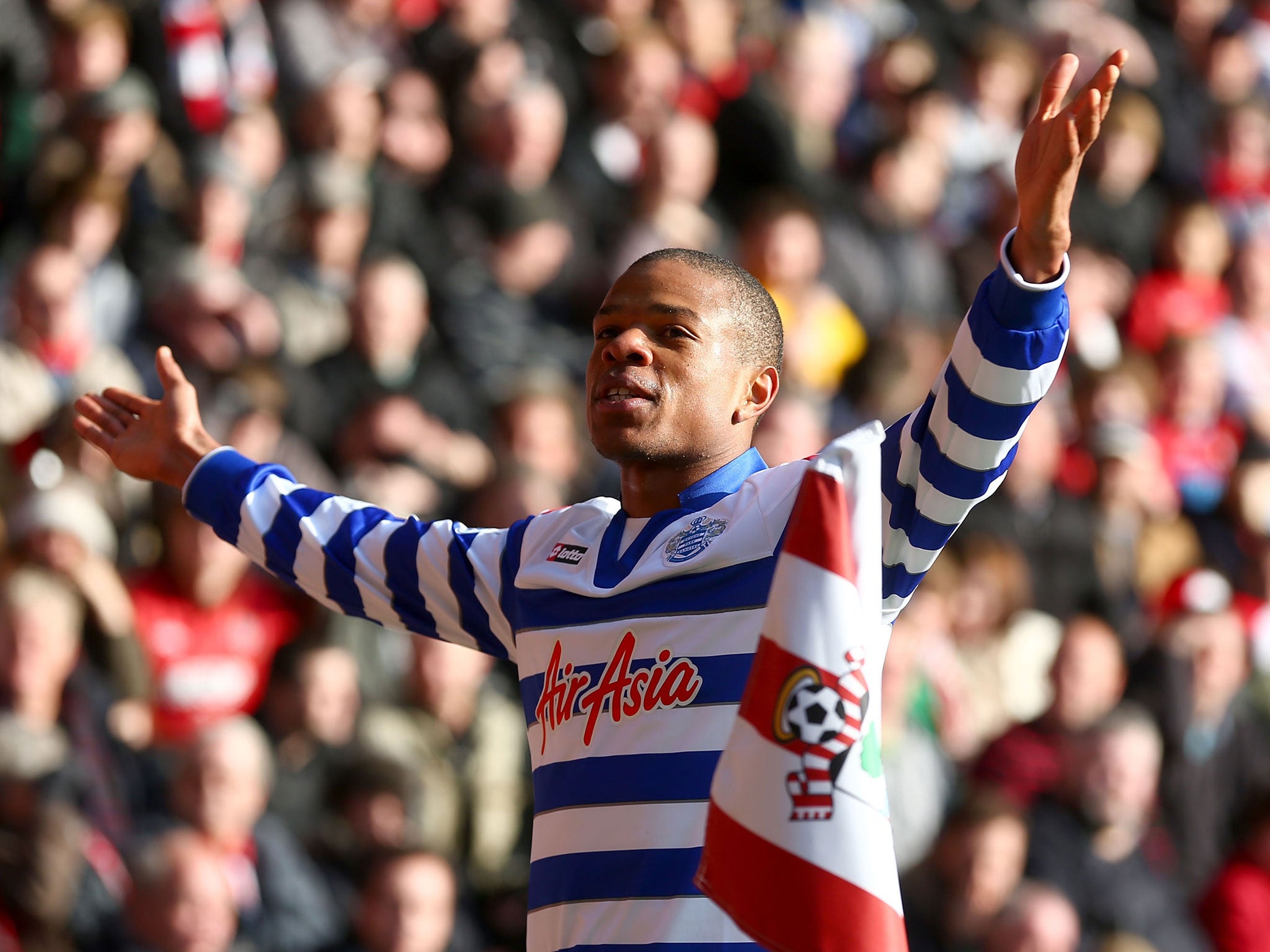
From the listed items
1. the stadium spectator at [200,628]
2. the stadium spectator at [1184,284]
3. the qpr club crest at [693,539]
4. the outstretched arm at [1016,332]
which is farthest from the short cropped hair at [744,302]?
the stadium spectator at [1184,284]

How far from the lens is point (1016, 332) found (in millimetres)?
2578

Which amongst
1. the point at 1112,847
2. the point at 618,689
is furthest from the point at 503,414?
the point at 618,689

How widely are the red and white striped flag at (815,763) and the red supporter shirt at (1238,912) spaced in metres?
4.33

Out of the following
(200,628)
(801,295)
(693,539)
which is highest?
(801,295)

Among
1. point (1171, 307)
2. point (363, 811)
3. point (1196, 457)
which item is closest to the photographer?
point (363, 811)

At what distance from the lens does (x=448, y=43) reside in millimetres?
8258

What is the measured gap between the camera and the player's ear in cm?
309

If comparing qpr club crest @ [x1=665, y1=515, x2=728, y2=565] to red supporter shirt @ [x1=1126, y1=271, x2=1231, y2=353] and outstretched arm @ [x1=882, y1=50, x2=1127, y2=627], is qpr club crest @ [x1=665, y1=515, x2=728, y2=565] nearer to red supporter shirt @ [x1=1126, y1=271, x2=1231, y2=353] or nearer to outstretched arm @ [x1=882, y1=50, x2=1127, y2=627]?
outstretched arm @ [x1=882, y1=50, x2=1127, y2=627]

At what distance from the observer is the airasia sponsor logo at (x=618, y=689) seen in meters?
2.71

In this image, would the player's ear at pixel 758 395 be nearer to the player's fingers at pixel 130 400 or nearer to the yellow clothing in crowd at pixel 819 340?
the player's fingers at pixel 130 400

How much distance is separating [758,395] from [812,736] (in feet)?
2.91

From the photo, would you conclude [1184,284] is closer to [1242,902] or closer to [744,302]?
[1242,902]

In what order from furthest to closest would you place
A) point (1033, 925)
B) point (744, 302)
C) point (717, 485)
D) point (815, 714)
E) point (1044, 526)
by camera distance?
point (1044, 526) → point (1033, 925) → point (744, 302) → point (717, 485) → point (815, 714)

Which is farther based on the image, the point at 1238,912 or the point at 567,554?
the point at 1238,912
